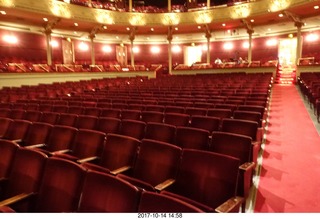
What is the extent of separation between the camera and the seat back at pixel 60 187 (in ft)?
5.39

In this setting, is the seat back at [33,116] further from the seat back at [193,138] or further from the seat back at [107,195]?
the seat back at [107,195]

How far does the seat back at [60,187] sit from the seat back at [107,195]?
0.27 ft

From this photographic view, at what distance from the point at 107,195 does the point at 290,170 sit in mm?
2284

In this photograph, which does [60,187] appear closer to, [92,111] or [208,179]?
[208,179]

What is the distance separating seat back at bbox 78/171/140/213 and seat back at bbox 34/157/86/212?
8 cm

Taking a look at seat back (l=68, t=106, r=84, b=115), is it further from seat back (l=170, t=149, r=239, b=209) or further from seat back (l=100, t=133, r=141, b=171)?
seat back (l=170, t=149, r=239, b=209)

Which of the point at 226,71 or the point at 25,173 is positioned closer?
the point at 25,173

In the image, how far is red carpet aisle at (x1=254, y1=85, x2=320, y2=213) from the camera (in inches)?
87.3

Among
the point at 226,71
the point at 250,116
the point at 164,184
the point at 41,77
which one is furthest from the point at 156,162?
the point at 226,71

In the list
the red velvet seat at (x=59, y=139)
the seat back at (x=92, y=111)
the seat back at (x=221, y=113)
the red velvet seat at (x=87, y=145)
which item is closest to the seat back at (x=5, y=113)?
the seat back at (x=92, y=111)

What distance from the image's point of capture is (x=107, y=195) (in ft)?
4.82

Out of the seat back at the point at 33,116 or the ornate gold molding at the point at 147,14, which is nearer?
the seat back at the point at 33,116

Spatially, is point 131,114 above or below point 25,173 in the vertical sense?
above

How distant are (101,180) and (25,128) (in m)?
2.33
